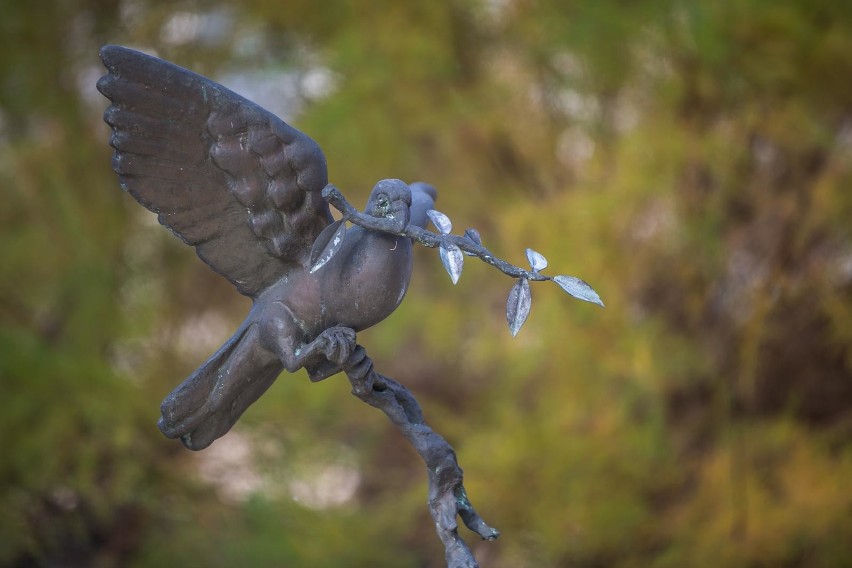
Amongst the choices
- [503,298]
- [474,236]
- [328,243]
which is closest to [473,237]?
[474,236]

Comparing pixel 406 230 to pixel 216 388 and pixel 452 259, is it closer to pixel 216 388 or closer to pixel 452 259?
→ pixel 452 259

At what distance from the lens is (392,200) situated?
0.77 m

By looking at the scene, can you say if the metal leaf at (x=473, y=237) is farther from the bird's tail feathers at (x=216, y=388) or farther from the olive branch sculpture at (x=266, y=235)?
the bird's tail feathers at (x=216, y=388)

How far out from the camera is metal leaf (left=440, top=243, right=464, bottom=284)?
70 cm

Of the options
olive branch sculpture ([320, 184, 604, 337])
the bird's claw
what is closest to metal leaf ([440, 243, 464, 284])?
olive branch sculpture ([320, 184, 604, 337])

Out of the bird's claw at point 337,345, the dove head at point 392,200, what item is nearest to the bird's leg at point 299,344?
the bird's claw at point 337,345

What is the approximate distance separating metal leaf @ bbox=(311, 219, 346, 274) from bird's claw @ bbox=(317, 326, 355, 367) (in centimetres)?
6

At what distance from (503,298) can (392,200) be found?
4.99 feet

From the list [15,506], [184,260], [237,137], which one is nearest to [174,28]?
[184,260]

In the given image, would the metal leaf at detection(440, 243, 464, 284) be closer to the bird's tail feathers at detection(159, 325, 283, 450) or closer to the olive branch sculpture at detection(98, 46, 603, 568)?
the olive branch sculpture at detection(98, 46, 603, 568)

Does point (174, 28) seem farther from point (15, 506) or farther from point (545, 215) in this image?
point (15, 506)

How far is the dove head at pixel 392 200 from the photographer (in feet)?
2.51

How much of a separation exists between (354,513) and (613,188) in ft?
3.24

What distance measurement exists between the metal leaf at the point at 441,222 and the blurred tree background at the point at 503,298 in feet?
4.15
